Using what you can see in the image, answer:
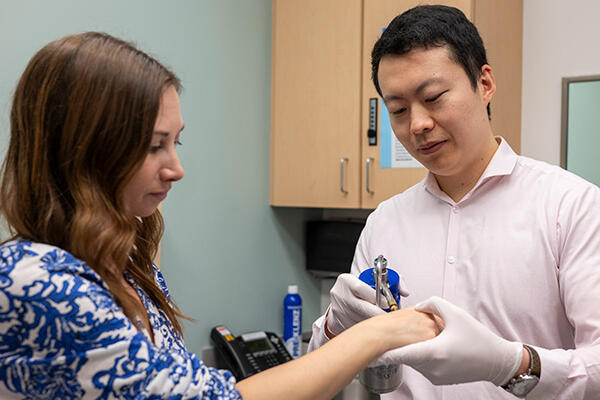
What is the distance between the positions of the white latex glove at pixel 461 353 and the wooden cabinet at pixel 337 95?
115cm

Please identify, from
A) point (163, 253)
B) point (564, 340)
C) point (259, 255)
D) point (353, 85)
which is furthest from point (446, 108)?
point (259, 255)

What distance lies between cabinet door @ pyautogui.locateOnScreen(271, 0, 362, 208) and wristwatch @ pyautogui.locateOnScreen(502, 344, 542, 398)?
4.25 ft

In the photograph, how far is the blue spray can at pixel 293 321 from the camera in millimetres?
2506

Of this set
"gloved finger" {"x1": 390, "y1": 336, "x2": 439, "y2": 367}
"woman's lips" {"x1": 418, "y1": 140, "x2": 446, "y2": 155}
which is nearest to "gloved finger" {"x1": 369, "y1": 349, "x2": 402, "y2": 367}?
"gloved finger" {"x1": 390, "y1": 336, "x2": 439, "y2": 367}

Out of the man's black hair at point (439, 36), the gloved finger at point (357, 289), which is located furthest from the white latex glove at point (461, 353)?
the man's black hair at point (439, 36)

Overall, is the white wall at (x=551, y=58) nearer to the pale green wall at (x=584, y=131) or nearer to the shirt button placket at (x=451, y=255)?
the pale green wall at (x=584, y=131)

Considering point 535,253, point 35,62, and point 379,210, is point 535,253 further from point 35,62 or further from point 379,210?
point 35,62

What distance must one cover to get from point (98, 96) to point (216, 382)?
17.1 inches

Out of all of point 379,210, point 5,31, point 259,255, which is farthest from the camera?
point 259,255

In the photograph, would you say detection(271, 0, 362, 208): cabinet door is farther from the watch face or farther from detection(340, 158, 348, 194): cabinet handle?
the watch face

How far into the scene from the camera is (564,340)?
1.18 m

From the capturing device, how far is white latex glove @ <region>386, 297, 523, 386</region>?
0.96 metres

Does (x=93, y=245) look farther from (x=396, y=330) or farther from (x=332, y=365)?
(x=396, y=330)

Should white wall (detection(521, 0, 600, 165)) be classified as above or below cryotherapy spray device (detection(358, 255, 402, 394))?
above
